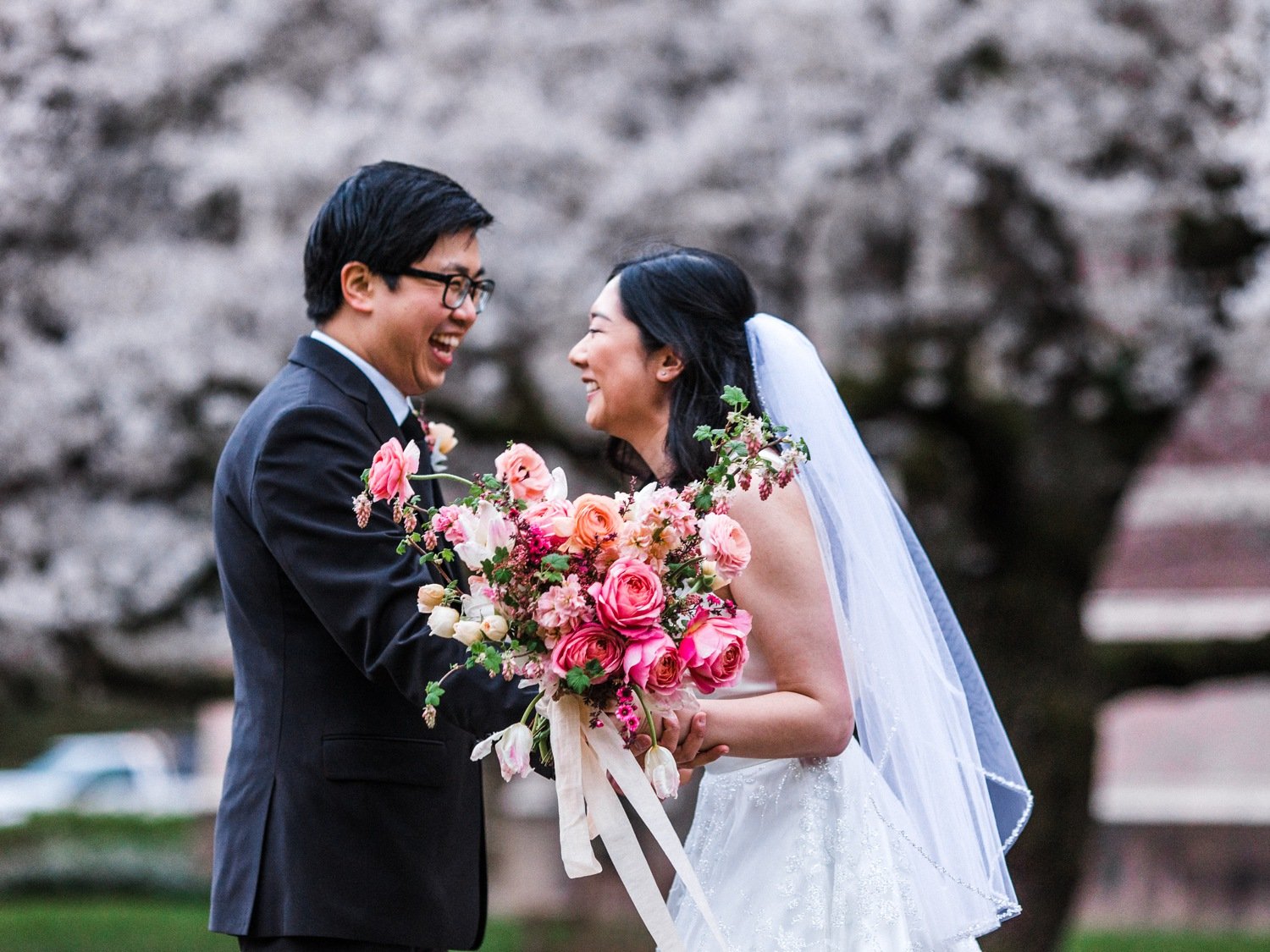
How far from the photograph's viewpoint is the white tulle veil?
3.40 meters

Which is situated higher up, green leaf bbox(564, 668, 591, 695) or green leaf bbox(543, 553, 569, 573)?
green leaf bbox(543, 553, 569, 573)

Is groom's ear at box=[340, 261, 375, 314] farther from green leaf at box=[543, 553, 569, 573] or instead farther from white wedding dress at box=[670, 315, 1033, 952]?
green leaf at box=[543, 553, 569, 573]

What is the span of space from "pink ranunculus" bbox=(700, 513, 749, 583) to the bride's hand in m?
0.31

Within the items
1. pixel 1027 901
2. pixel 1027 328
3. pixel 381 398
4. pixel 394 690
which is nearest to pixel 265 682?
pixel 394 690

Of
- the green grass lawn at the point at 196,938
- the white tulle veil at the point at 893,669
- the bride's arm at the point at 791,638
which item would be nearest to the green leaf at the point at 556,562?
the bride's arm at the point at 791,638

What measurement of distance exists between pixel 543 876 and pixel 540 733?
1184cm

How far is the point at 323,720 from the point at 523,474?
0.71 metres

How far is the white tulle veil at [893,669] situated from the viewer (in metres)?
3.40

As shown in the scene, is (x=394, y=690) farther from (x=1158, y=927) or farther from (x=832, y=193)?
(x=1158, y=927)

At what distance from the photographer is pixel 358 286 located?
345 cm

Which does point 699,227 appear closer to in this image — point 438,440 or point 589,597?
point 438,440

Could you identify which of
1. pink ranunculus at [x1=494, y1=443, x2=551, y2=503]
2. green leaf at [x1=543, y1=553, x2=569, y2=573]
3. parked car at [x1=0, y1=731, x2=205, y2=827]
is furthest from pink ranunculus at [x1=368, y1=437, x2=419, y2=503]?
parked car at [x1=0, y1=731, x2=205, y2=827]

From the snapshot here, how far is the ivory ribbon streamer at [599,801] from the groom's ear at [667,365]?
0.91 metres

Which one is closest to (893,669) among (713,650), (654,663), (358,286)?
(713,650)
